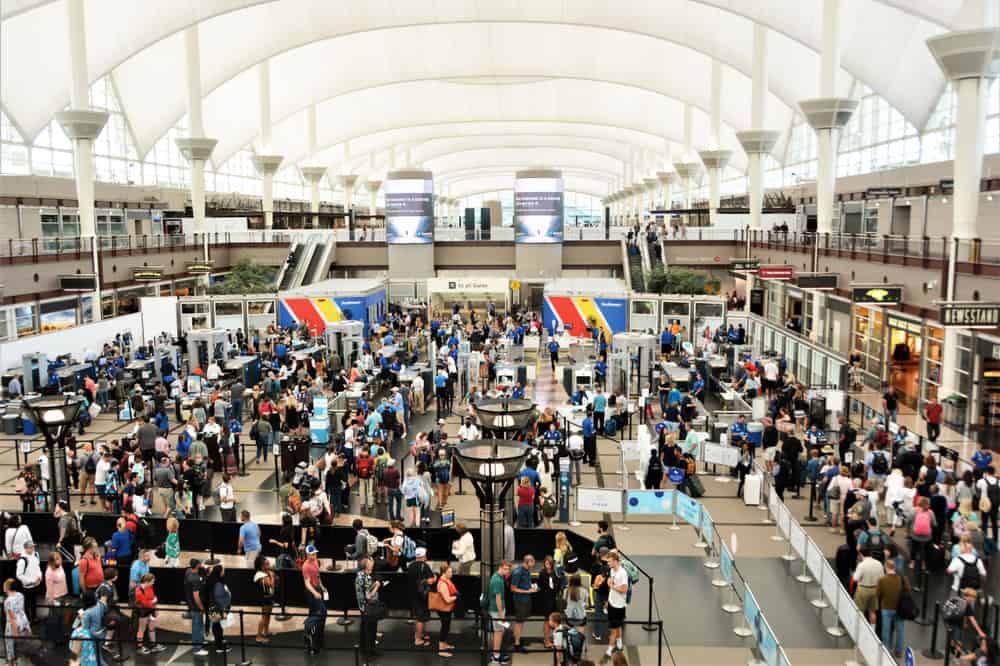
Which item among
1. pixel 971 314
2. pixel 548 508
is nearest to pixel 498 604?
pixel 548 508

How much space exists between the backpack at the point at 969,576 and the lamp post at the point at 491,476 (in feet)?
16.6

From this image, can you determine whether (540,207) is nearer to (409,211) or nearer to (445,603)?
(409,211)

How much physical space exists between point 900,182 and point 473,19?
21484 millimetres

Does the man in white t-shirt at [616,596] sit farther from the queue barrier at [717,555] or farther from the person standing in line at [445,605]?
the person standing in line at [445,605]

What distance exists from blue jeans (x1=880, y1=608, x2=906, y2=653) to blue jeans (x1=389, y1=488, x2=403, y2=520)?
7324 mm

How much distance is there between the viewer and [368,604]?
9.59 metres

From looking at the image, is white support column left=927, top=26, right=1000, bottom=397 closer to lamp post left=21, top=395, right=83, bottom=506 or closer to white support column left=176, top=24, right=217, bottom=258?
lamp post left=21, top=395, right=83, bottom=506

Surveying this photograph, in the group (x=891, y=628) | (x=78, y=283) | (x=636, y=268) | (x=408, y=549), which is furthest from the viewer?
(x=636, y=268)

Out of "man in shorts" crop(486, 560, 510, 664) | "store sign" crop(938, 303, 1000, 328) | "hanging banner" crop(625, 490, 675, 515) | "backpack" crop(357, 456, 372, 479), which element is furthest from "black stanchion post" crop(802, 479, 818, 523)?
"backpack" crop(357, 456, 372, 479)

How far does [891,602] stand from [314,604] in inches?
249

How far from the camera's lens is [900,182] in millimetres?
38875

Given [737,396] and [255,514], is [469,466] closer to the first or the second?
[255,514]

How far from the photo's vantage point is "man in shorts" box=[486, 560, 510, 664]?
9.52 meters

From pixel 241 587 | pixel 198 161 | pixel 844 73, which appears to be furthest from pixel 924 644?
pixel 844 73
